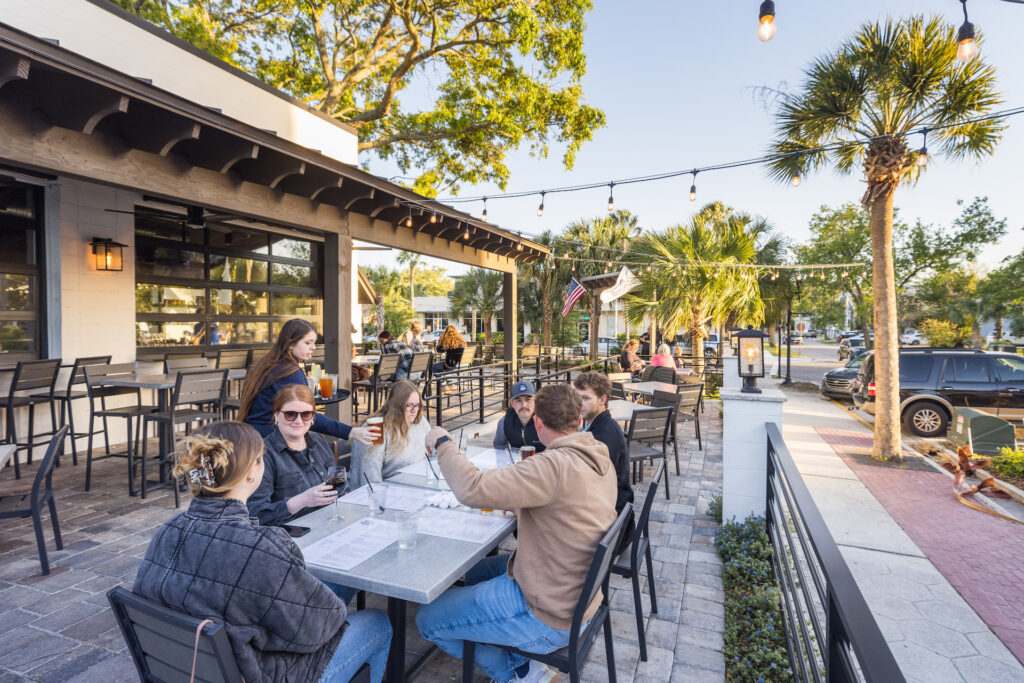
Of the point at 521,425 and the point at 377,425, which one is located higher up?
the point at 377,425

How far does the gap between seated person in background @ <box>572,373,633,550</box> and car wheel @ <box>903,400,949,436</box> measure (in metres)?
8.14

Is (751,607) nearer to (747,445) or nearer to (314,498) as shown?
(747,445)

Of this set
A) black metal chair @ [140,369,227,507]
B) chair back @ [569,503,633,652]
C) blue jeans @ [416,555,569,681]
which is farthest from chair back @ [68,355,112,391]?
chair back @ [569,503,633,652]

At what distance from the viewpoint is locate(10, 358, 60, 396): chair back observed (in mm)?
4941

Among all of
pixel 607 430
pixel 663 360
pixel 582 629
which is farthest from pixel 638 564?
pixel 663 360

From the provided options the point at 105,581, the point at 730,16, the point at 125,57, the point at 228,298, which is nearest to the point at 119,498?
the point at 105,581

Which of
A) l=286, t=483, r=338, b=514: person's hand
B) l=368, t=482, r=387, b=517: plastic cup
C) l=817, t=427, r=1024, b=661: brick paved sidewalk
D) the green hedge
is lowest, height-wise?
l=817, t=427, r=1024, b=661: brick paved sidewalk

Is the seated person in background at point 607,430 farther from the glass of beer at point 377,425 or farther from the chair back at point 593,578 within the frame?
the glass of beer at point 377,425

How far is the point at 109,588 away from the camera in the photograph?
10.3 ft

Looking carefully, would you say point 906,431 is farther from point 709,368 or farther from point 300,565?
point 300,565

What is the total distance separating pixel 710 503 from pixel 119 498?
554 cm

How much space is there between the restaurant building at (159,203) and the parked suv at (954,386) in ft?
25.4

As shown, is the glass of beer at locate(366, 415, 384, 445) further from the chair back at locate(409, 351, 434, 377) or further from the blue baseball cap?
the chair back at locate(409, 351, 434, 377)

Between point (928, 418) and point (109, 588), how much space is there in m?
11.2
